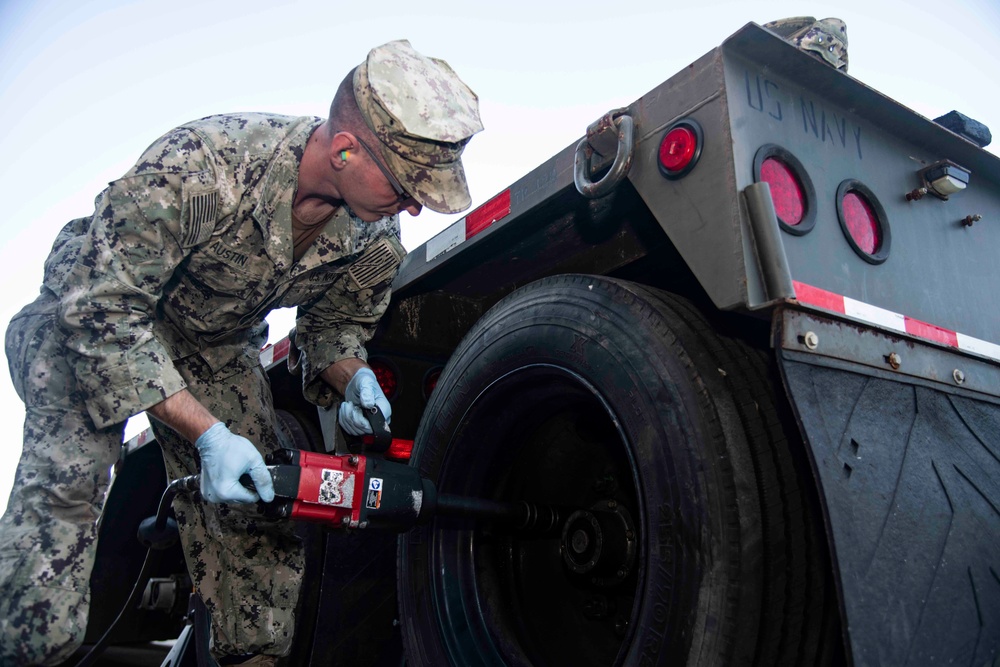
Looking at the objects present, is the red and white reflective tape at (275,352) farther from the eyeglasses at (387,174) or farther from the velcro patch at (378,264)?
the eyeglasses at (387,174)

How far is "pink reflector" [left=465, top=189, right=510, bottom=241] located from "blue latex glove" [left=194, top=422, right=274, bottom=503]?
31.8 inches

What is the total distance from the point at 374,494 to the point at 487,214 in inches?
31.2

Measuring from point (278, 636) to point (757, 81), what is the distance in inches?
81.1

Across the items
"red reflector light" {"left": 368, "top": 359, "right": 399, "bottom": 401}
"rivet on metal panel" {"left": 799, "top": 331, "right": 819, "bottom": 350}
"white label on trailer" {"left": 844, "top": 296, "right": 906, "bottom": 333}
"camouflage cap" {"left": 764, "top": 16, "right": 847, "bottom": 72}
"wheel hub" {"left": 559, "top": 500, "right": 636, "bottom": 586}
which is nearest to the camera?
"rivet on metal panel" {"left": 799, "top": 331, "right": 819, "bottom": 350}

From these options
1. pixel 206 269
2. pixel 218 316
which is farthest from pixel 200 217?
pixel 218 316

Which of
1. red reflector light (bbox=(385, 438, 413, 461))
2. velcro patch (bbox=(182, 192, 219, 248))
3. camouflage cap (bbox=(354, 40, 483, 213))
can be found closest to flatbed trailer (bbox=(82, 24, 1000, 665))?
camouflage cap (bbox=(354, 40, 483, 213))

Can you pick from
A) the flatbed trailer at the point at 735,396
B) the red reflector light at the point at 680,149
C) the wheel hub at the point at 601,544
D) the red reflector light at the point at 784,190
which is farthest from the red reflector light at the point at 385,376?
the red reflector light at the point at 784,190

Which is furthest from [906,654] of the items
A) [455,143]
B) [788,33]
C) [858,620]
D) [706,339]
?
[455,143]

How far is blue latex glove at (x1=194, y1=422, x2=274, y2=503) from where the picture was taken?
1662 mm

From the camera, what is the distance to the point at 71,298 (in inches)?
66.5

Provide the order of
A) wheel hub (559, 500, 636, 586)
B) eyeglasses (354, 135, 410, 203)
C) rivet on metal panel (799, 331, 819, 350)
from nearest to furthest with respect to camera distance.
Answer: rivet on metal panel (799, 331, 819, 350) < wheel hub (559, 500, 636, 586) < eyeglasses (354, 135, 410, 203)

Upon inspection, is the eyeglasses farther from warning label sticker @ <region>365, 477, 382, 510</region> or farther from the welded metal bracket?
warning label sticker @ <region>365, 477, 382, 510</region>

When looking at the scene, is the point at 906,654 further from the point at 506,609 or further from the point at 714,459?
the point at 506,609

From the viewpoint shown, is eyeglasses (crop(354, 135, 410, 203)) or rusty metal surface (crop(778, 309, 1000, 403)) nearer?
rusty metal surface (crop(778, 309, 1000, 403))
